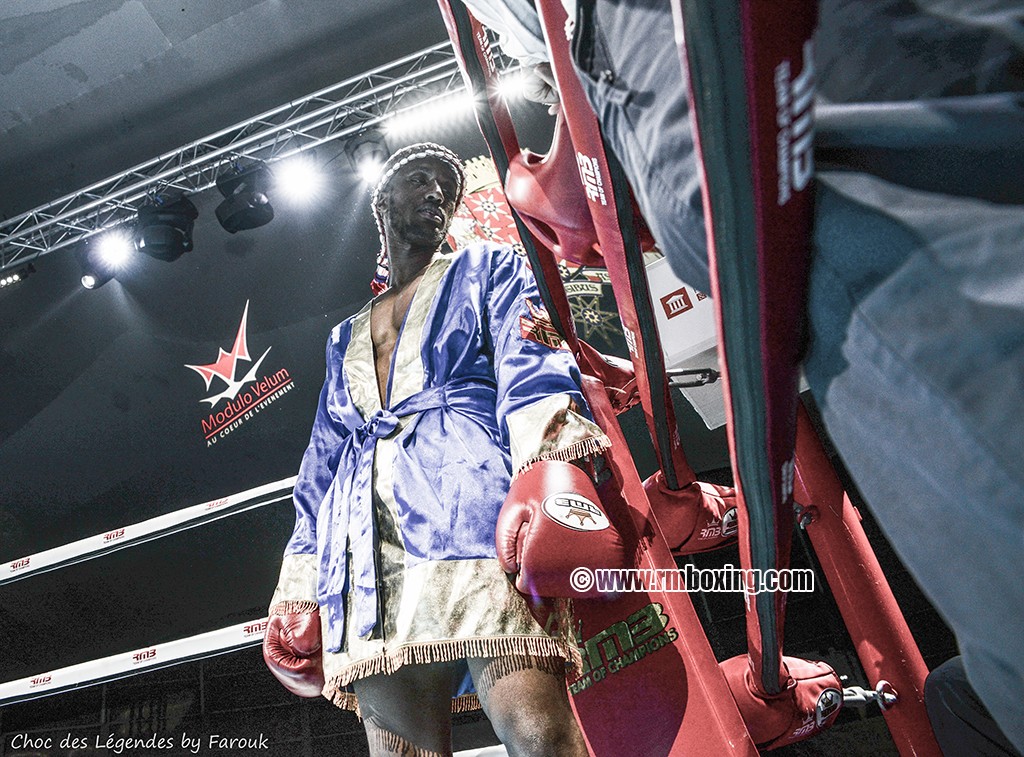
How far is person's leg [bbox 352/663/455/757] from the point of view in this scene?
3.62 ft

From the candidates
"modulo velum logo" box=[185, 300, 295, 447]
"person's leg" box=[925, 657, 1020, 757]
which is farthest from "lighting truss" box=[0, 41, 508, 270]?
"person's leg" box=[925, 657, 1020, 757]

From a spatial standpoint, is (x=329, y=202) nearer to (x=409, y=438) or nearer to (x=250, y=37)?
(x=250, y=37)

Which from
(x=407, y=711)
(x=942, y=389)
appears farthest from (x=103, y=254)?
(x=942, y=389)

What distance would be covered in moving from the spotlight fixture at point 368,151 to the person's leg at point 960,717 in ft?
11.3

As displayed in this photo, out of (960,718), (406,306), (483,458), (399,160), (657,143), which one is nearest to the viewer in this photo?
(657,143)

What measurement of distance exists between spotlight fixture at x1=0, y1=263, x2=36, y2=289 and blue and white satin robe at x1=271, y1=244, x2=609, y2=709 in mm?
3558

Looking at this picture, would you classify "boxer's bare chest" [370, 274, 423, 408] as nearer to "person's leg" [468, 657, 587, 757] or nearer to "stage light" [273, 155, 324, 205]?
"person's leg" [468, 657, 587, 757]

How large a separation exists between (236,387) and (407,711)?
298 centimetres

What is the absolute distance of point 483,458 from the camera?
121 cm

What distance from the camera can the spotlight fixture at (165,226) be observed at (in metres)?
3.88

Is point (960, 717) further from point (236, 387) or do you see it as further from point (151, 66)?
point (151, 66)

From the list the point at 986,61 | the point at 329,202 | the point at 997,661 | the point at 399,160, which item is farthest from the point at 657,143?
the point at 329,202

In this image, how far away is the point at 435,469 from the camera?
1206 millimetres

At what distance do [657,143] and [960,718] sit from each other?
784 millimetres
